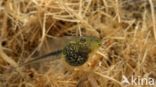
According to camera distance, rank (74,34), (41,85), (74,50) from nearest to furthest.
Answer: (74,50) < (41,85) < (74,34)

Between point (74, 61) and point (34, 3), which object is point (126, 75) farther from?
point (34, 3)

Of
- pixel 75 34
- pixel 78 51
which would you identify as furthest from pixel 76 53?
pixel 75 34

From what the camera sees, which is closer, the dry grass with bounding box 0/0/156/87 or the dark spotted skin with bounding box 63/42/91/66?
the dark spotted skin with bounding box 63/42/91/66

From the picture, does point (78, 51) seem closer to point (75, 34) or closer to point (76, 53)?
point (76, 53)

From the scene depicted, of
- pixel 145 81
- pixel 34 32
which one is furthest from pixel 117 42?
pixel 34 32

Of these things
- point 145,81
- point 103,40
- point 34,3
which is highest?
point 34,3
